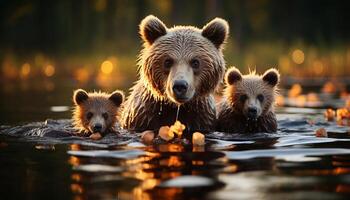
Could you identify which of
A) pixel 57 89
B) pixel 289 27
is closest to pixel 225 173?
pixel 57 89

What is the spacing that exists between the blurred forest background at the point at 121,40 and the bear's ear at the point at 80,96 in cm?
578

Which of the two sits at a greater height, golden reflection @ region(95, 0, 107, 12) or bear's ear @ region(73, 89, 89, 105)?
golden reflection @ region(95, 0, 107, 12)

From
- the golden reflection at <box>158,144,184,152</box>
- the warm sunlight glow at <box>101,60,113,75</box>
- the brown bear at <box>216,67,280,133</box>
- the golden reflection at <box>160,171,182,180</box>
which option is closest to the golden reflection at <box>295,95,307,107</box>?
the brown bear at <box>216,67,280,133</box>

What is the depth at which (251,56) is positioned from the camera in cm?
2961

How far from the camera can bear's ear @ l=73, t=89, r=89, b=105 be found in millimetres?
9750

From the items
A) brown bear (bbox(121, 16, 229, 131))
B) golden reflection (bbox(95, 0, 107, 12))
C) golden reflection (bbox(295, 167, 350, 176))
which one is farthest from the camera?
golden reflection (bbox(95, 0, 107, 12))

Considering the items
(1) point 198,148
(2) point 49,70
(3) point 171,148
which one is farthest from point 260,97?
(2) point 49,70

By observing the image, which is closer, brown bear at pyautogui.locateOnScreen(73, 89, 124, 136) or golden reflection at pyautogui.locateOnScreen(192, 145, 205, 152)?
golden reflection at pyautogui.locateOnScreen(192, 145, 205, 152)

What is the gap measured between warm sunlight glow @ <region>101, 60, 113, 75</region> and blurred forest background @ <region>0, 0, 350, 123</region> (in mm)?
40

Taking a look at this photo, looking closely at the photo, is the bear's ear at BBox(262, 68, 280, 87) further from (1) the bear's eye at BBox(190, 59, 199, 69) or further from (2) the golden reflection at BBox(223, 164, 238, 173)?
(2) the golden reflection at BBox(223, 164, 238, 173)

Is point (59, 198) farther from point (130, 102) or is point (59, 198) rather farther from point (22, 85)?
point (22, 85)

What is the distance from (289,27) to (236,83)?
28.1 meters

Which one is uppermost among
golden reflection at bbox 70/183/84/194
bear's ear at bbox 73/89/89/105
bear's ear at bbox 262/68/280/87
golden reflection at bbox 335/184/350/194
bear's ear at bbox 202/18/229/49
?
bear's ear at bbox 202/18/229/49

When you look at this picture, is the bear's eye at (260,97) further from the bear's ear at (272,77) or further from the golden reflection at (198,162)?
the golden reflection at (198,162)
